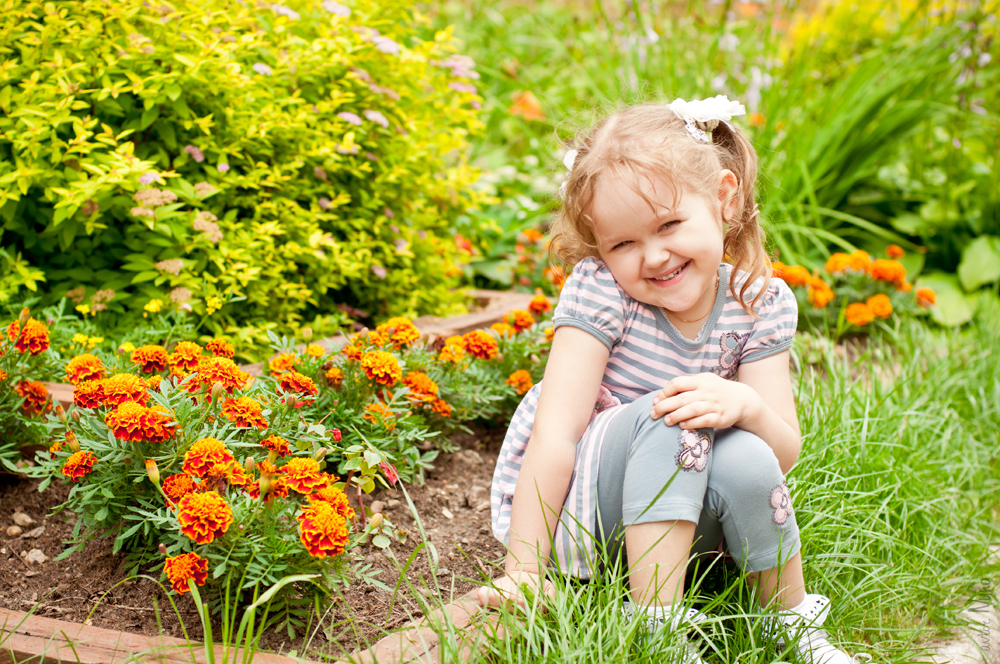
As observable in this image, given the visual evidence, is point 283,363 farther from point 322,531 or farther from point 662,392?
point 662,392

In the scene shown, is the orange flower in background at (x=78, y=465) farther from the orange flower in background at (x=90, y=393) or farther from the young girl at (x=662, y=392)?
the young girl at (x=662, y=392)

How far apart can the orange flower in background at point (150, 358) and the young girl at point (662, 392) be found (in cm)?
75

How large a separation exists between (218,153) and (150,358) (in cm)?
97

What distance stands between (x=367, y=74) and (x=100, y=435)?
1.57 m

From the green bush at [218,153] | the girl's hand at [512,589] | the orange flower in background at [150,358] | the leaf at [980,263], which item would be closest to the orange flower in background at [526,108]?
the green bush at [218,153]

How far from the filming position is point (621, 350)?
5.10 ft

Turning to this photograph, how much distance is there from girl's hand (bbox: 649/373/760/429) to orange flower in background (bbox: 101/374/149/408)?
0.93 meters

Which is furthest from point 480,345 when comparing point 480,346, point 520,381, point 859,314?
point 859,314

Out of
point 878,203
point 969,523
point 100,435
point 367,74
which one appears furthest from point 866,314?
point 100,435

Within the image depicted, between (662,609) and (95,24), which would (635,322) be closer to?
Answer: (662,609)

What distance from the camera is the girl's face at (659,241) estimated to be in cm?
139

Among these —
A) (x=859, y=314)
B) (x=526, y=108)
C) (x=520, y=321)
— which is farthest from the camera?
(x=526, y=108)

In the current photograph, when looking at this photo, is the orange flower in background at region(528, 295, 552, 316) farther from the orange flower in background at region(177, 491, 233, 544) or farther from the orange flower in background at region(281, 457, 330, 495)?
the orange flower in background at region(177, 491, 233, 544)

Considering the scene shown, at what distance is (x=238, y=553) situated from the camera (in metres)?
1.26
